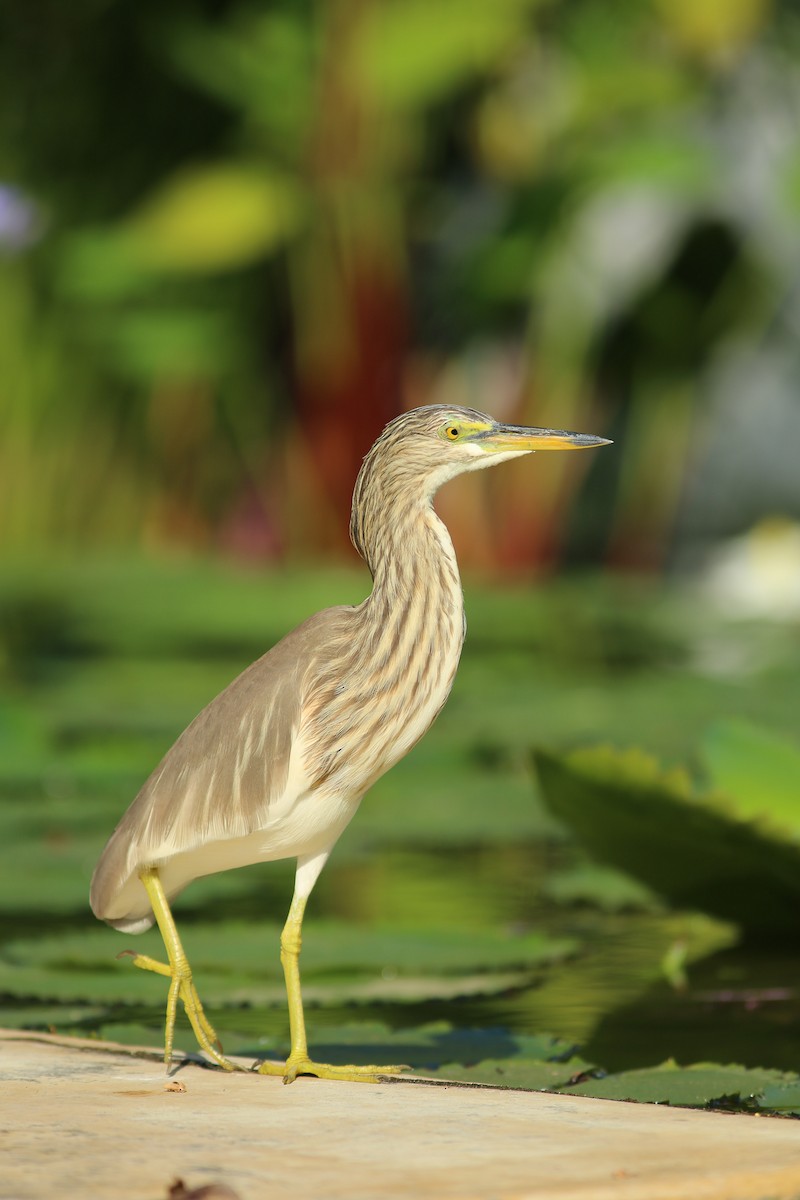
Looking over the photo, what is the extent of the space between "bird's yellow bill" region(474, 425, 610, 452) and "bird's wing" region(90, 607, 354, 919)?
0.78 feet

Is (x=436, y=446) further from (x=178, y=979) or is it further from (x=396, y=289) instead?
(x=396, y=289)

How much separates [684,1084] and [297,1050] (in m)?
0.41

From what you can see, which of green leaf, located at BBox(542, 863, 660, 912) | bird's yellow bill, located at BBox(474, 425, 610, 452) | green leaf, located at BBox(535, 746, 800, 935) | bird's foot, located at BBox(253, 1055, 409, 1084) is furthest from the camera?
green leaf, located at BBox(542, 863, 660, 912)

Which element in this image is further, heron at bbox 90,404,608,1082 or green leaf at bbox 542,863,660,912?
green leaf at bbox 542,863,660,912

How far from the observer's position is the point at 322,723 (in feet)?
6.23

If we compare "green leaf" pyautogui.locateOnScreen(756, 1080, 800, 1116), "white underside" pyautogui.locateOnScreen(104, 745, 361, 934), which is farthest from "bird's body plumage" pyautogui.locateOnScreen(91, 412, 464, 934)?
"green leaf" pyautogui.locateOnScreen(756, 1080, 800, 1116)

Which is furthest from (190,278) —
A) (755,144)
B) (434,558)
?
→ (434,558)

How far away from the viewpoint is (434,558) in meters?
1.96

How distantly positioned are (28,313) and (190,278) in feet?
2.62

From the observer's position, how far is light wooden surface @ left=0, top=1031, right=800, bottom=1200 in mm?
1378

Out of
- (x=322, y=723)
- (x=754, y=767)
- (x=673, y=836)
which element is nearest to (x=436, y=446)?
(x=322, y=723)

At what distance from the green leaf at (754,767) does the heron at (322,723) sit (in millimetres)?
722

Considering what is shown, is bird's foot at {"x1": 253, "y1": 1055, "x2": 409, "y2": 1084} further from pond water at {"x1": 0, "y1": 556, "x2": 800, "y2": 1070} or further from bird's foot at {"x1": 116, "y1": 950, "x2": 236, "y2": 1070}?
pond water at {"x1": 0, "y1": 556, "x2": 800, "y2": 1070}

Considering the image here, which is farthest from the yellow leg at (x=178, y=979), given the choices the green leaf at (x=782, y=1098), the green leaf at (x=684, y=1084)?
the green leaf at (x=782, y=1098)
